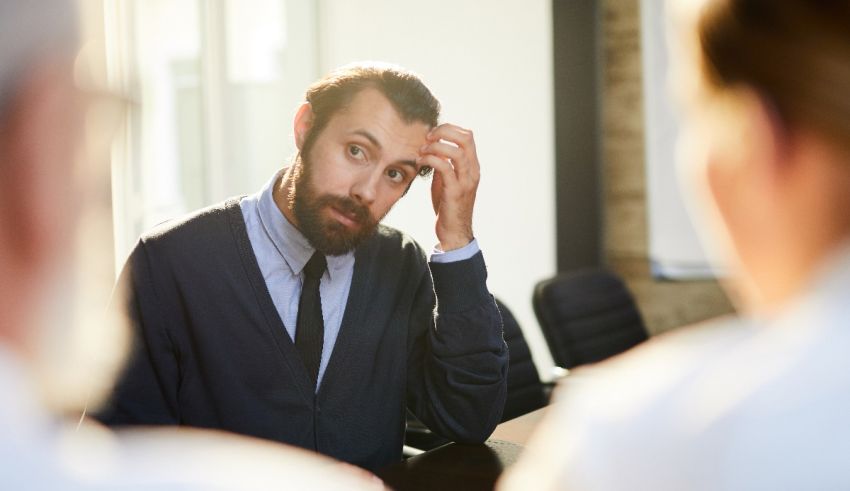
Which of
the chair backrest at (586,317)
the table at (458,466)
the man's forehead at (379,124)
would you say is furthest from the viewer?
the chair backrest at (586,317)

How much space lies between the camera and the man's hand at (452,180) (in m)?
1.74

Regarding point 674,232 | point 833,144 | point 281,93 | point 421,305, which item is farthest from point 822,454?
point 674,232

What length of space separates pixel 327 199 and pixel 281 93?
2.69 meters

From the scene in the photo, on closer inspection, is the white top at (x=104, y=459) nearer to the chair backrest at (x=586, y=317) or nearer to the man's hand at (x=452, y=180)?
the man's hand at (x=452, y=180)

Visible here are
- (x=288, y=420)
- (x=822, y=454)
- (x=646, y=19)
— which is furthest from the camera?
(x=646, y=19)


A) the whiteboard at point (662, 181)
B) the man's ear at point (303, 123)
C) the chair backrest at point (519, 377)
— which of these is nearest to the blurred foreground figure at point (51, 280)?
the man's ear at point (303, 123)

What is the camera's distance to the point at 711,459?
0.46m

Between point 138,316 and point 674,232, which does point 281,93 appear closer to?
point 674,232

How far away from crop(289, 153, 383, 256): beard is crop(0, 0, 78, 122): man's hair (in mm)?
1283

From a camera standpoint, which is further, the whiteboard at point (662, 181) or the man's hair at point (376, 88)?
the whiteboard at point (662, 181)

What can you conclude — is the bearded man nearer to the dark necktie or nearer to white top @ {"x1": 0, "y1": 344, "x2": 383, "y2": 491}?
the dark necktie

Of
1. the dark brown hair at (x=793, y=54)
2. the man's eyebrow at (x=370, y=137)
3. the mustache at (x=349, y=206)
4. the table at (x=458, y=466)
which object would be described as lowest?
the table at (x=458, y=466)

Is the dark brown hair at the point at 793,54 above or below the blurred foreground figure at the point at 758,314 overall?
above

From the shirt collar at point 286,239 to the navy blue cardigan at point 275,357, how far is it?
5 cm
